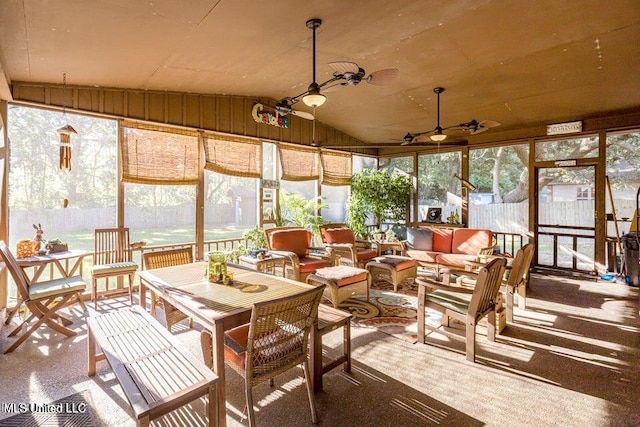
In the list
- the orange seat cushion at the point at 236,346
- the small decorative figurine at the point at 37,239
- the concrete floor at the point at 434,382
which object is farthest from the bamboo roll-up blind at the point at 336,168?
the orange seat cushion at the point at 236,346

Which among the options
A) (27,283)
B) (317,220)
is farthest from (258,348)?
(317,220)

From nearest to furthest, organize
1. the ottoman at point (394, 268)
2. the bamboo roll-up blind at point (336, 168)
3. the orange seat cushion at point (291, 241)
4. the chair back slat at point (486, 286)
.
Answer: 1. the chair back slat at point (486, 286)
2. the ottoman at point (394, 268)
3. the orange seat cushion at point (291, 241)
4. the bamboo roll-up blind at point (336, 168)

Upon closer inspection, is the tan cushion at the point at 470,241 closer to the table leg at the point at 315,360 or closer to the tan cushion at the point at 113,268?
the table leg at the point at 315,360

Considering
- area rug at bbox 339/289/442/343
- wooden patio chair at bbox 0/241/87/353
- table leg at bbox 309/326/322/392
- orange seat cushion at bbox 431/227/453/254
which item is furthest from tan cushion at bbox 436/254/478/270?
wooden patio chair at bbox 0/241/87/353

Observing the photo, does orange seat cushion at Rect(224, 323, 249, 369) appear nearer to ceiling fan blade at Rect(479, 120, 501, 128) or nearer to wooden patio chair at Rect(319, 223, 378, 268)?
wooden patio chair at Rect(319, 223, 378, 268)

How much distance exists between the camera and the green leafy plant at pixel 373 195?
301 inches

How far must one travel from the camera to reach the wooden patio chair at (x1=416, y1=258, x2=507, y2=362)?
2.81 m

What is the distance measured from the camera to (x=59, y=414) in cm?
214

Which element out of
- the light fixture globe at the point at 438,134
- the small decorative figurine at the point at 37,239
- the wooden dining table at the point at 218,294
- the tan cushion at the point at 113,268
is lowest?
the tan cushion at the point at 113,268

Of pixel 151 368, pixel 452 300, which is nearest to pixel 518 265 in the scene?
pixel 452 300

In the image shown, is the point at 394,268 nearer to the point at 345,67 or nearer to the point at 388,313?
the point at 388,313

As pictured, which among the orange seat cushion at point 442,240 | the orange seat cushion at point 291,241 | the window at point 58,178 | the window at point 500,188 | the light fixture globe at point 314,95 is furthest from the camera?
the window at point 500,188

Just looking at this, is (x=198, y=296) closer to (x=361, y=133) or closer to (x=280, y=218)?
(x=280, y=218)

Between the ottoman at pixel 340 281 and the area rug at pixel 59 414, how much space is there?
239 centimetres
